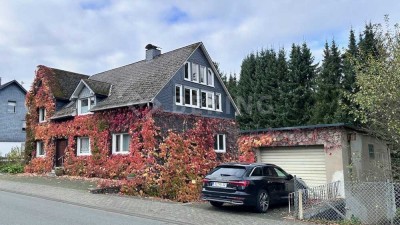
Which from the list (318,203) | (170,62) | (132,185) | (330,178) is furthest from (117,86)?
(318,203)

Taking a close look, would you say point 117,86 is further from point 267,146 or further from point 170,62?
point 267,146

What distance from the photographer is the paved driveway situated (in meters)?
10.5

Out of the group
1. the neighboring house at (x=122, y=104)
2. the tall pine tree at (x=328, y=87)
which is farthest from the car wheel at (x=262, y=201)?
the tall pine tree at (x=328, y=87)

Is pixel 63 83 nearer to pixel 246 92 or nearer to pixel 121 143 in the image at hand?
pixel 121 143

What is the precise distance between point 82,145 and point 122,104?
5.32 m

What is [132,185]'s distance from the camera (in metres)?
16.3

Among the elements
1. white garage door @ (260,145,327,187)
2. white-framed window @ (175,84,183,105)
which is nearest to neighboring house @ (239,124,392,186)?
white garage door @ (260,145,327,187)

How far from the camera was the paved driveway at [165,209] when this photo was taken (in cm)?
1051

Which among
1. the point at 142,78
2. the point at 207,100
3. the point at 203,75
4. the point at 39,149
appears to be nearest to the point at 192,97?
the point at 207,100

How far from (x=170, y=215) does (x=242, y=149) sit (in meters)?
7.80

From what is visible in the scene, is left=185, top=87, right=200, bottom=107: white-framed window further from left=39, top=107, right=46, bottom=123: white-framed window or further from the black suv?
the black suv

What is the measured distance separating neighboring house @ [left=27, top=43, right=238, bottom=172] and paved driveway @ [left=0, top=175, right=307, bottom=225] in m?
6.89

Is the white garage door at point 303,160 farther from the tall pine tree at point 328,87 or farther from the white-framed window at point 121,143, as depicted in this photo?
the tall pine tree at point 328,87

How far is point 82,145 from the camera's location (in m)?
26.1
